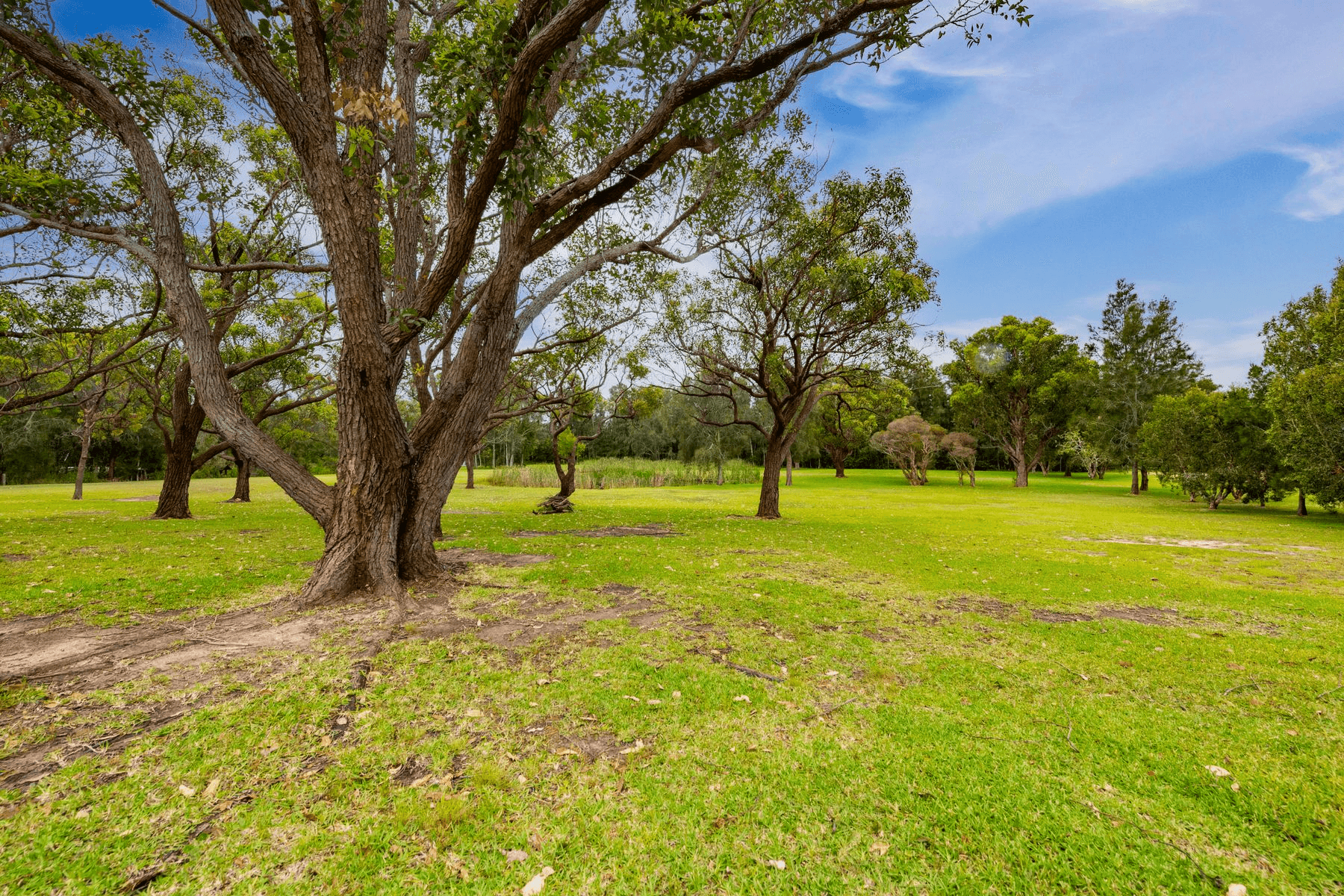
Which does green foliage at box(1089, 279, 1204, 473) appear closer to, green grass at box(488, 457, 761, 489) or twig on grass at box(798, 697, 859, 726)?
green grass at box(488, 457, 761, 489)

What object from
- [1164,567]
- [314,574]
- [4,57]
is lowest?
[1164,567]

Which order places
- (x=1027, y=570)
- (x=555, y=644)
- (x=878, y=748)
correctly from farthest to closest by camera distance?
(x=1027, y=570) → (x=555, y=644) → (x=878, y=748)

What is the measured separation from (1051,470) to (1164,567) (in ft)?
207

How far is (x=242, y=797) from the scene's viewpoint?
2857 mm

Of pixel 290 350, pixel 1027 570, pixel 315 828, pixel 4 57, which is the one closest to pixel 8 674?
pixel 315 828

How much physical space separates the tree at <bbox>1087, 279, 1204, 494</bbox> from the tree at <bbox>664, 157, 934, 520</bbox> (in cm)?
Answer: 2956

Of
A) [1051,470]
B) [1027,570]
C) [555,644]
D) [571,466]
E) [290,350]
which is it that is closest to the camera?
[555,644]

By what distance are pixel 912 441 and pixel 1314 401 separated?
23.1 m

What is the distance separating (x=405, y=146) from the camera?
26.0ft

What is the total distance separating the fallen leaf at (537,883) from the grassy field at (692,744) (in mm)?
23

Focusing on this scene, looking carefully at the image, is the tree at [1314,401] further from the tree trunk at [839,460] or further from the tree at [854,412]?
the tree trunk at [839,460]

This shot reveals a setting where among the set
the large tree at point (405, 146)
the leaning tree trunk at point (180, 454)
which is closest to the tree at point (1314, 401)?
the large tree at point (405, 146)

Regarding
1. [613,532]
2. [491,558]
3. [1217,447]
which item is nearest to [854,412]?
[1217,447]

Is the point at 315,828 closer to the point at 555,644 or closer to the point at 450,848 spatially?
the point at 450,848
